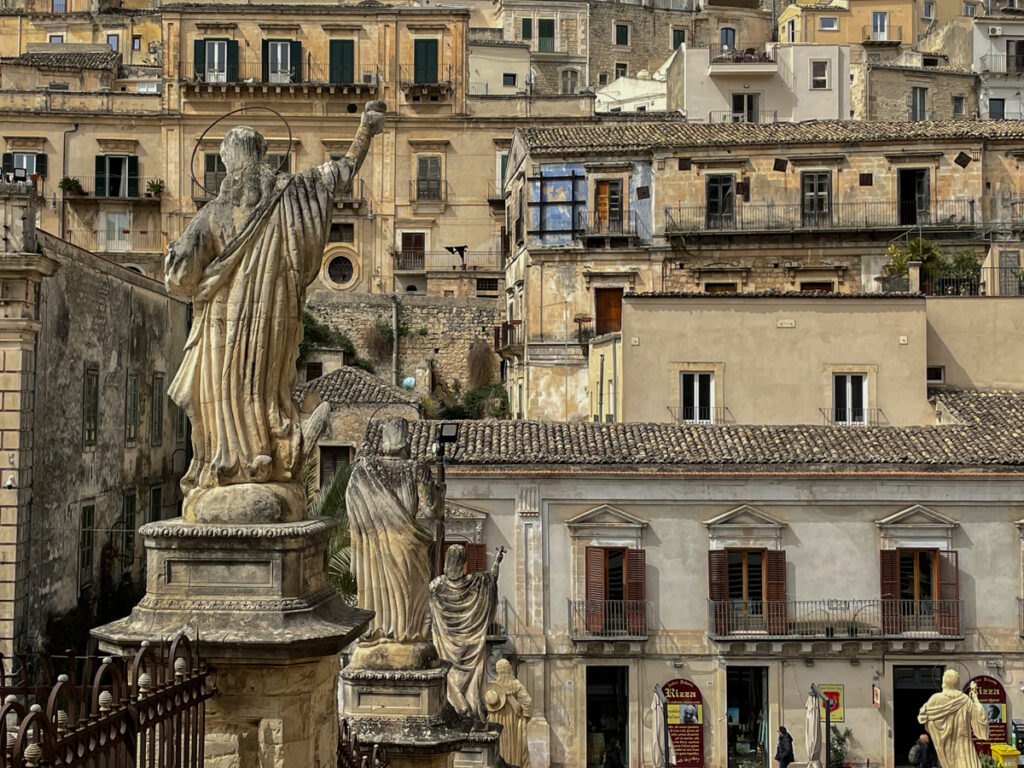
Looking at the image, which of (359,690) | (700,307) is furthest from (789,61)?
(359,690)

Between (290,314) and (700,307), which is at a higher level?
(700,307)

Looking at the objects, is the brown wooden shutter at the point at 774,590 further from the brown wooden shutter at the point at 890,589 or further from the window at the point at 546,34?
the window at the point at 546,34

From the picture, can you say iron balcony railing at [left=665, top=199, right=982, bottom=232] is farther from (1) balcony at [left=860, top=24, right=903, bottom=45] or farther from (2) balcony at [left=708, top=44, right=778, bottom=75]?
(1) balcony at [left=860, top=24, right=903, bottom=45]

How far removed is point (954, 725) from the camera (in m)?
13.8

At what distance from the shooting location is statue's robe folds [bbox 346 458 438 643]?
959cm

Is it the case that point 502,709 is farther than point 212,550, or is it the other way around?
point 502,709

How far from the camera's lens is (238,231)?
6.34 metres

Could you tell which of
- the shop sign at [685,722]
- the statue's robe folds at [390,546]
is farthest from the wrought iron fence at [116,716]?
the shop sign at [685,722]

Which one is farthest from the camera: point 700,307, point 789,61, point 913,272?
point 789,61

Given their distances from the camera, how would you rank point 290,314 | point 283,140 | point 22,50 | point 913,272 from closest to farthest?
point 290,314 → point 913,272 → point 283,140 → point 22,50

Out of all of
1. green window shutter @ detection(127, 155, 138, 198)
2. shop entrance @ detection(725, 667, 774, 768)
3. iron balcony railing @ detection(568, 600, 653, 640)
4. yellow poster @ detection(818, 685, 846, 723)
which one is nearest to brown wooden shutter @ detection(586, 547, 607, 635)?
iron balcony railing @ detection(568, 600, 653, 640)

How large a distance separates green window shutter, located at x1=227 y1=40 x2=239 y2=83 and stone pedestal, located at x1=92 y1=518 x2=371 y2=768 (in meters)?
48.2

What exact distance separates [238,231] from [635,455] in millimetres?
20690

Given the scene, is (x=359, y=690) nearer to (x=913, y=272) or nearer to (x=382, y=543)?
(x=382, y=543)
